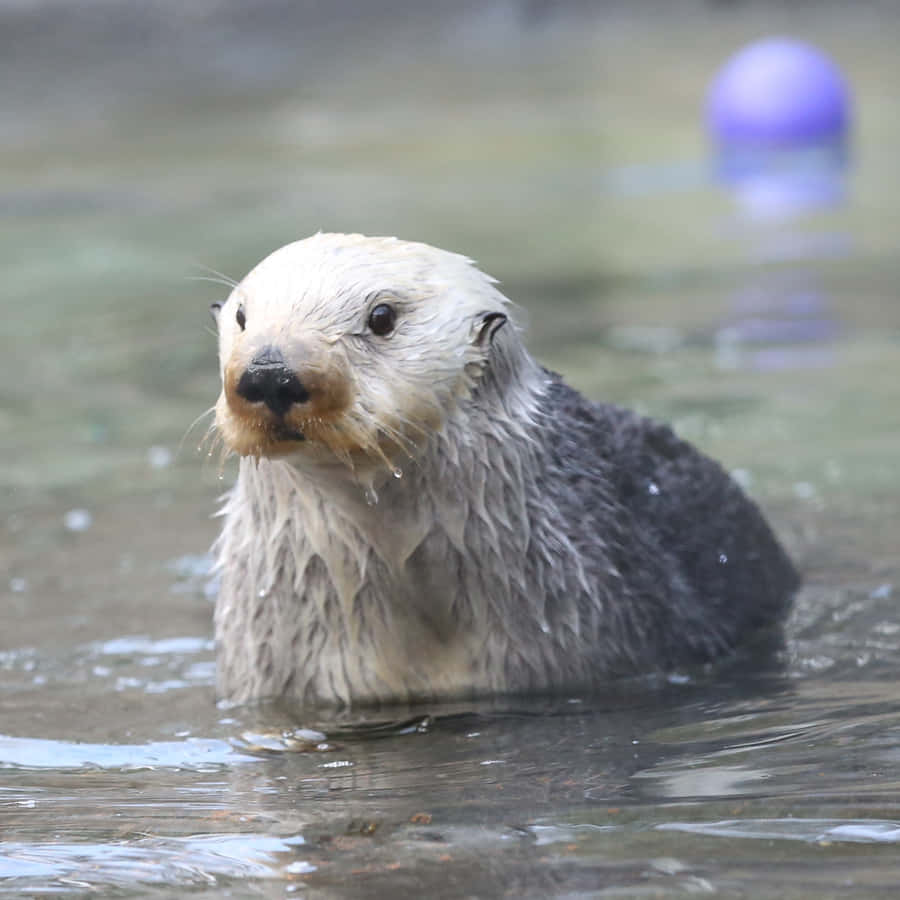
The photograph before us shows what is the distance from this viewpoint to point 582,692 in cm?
376

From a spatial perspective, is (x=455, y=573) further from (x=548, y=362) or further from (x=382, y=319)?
(x=548, y=362)

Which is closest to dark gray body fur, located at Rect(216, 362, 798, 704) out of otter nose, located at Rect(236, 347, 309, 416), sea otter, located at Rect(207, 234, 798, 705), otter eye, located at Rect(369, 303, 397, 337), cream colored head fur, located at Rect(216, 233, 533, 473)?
sea otter, located at Rect(207, 234, 798, 705)

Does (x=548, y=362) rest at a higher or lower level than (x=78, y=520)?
higher

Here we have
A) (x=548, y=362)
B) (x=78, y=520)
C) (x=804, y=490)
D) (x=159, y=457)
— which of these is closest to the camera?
(x=78, y=520)

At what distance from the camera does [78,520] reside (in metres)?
5.65

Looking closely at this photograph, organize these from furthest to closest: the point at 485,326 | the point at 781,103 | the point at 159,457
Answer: the point at 781,103 → the point at 159,457 → the point at 485,326

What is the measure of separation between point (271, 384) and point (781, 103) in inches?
521

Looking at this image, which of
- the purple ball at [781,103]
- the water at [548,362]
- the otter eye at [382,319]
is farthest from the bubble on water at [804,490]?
the purple ball at [781,103]

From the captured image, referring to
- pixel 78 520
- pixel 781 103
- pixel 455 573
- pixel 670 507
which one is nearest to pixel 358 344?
pixel 455 573

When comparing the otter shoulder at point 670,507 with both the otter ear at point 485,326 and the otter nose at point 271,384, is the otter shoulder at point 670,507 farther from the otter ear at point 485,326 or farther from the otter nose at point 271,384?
the otter nose at point 271,384

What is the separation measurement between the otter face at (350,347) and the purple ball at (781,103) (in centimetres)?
1240

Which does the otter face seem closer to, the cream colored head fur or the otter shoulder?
the cream colored head fur

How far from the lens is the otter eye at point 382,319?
3.44 metres

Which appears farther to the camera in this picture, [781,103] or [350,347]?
[781,103]
